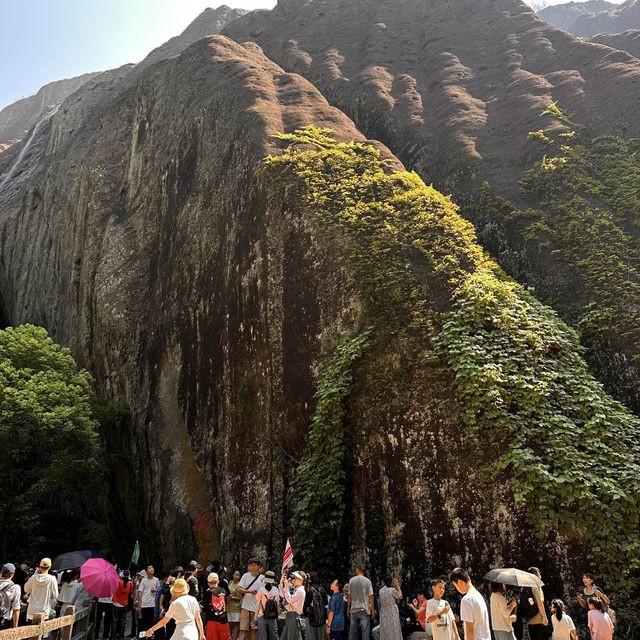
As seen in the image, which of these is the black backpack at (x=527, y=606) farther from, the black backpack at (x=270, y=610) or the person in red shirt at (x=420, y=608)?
the black backpack at (x=270, y=610)

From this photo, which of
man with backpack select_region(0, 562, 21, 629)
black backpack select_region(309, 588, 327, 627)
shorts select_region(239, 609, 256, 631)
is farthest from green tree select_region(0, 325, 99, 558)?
black backpack select_region(309, 588, 327, 627)

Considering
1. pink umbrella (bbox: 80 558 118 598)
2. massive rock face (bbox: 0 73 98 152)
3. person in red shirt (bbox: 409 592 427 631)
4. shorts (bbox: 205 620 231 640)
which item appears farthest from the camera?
massive rock face (bbox: 0 73 98 152)

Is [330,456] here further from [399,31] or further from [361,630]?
[399,31]

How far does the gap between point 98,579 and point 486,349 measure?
8752 mm

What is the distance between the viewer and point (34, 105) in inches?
3265

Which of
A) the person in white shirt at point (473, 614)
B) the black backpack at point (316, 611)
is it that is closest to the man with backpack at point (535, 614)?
the person in white shirt at point (473, 614)

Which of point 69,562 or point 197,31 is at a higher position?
point 197,31

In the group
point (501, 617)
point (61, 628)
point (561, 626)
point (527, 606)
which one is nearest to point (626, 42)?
point (527, 606)

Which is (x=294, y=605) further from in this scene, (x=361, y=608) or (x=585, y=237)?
(x=585, y=237)

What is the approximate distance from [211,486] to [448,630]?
33.9ft

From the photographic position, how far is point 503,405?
11883mm

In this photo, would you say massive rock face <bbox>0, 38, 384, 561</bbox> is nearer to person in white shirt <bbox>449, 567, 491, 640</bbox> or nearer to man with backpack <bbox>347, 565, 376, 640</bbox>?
man with backpack <bbox>347, 565, 376, 640</bbox>

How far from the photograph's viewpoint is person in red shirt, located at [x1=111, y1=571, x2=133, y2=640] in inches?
503

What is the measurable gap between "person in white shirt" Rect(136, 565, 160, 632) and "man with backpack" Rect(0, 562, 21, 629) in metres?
3.79
